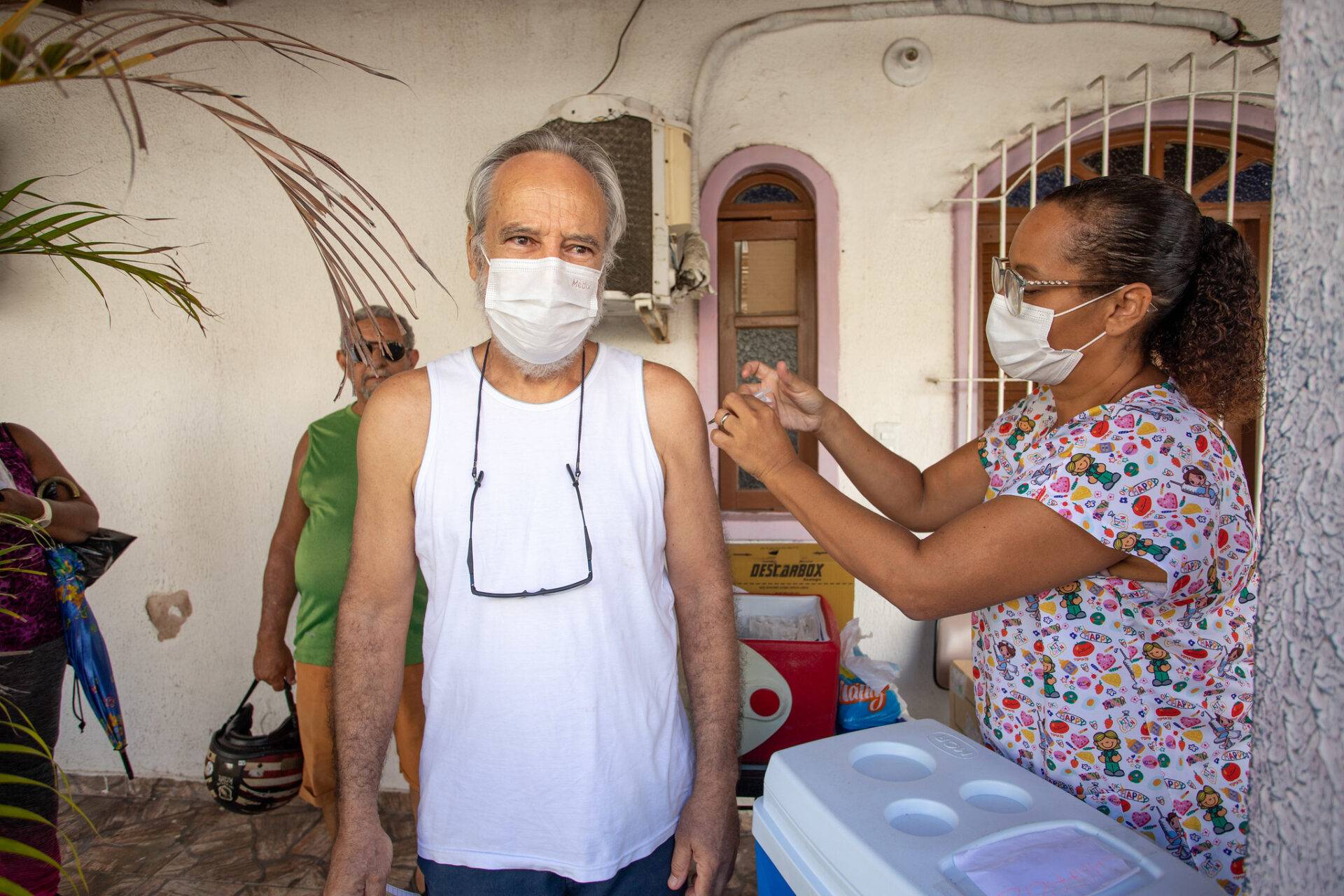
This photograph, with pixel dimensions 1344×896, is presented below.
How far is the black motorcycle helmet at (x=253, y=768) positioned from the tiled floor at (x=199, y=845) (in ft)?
1.57

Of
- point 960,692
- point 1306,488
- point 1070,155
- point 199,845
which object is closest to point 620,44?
point 1070,155

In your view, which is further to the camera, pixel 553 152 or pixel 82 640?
pixel 82 640

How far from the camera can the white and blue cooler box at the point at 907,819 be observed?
36.1 inches

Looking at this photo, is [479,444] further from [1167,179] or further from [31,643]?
[1167,179]

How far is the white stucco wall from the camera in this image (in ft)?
10.5

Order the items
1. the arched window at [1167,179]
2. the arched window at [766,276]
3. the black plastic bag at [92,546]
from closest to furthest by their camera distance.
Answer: the black plastic bag at [92,546] < the arched window at [1167,179] < the arched window at [766,276]

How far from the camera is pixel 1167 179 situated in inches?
126

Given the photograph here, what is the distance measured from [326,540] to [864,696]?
1846 mm

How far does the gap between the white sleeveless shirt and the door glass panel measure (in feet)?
7.02

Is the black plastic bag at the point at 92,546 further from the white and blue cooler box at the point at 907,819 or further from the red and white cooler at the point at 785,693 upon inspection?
the white and blue cooler box at the point at 907,819

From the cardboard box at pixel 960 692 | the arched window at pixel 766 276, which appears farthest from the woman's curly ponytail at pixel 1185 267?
the arched window at pixel 766 276

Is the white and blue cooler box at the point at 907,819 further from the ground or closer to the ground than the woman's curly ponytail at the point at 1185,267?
closer to the ground

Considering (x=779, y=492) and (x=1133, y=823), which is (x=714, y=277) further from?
(x=1133, y=823)

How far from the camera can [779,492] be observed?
144cm
